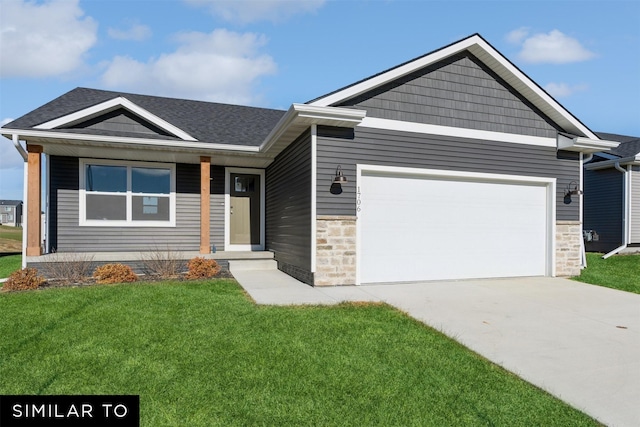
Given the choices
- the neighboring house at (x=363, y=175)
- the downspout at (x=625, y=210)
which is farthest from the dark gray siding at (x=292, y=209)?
the downspout at (x=625, y=210)

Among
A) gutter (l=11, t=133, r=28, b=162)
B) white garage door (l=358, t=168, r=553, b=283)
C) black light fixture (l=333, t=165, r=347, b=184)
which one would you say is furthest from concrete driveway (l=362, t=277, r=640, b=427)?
gutter (l=11, t=133, r=28, b=162)

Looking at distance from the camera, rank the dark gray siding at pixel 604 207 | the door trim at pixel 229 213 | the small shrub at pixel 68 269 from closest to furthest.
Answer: the small shrub at pixel 68 269, the door trim at pixel 229 213, the dark gray siding at pixel 604 207

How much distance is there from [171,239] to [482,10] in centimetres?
965

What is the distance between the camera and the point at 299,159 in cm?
834

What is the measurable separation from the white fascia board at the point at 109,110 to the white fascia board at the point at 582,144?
8994mm

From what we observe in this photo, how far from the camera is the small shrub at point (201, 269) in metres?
8.28

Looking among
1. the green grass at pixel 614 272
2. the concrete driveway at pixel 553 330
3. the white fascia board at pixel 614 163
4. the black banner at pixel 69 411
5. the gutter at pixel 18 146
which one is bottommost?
the green grass at pixel 614 272

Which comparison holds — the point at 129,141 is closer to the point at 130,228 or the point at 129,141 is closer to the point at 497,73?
the point at 130,228

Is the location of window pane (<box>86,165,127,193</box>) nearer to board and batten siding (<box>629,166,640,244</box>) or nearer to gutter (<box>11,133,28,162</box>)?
gutter (<box>11,133,28,162</box>)

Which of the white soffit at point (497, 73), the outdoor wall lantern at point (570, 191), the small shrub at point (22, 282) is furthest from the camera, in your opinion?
the outdoor wall lantern at point (570, 191)

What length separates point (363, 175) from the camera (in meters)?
7.98

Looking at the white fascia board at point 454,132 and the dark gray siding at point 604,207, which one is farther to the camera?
the dark gray siding at point 604,207

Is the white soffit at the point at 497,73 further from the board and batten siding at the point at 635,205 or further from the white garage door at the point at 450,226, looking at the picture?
the board and batten siding at the point at 635,205

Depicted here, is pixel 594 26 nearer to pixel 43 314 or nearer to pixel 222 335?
pixel 222 335
